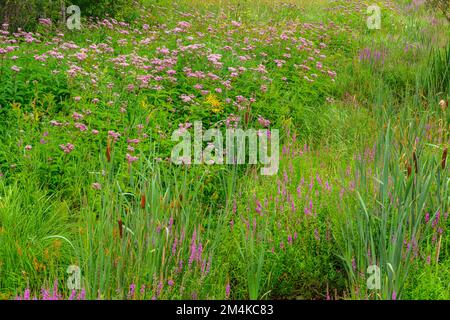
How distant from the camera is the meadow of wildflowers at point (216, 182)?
10.4ft

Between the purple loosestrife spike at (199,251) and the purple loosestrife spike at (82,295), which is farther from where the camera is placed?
the purple loosestrife spike at (199,251)

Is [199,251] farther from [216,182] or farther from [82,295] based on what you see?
[216,182]

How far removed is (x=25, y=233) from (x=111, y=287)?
1191 mm

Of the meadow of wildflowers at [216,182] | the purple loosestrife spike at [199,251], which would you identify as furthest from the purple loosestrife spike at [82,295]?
the purple loosestrife spike at [199,251]

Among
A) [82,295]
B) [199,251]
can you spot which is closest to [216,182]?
[199,251]

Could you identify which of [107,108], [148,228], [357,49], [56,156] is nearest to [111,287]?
[148,228]

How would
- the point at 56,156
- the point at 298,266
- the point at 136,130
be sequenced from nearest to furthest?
1. the point at 298,266
2. the point at 56,156
3. the point at 136,130

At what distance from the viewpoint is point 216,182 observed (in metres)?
5.08

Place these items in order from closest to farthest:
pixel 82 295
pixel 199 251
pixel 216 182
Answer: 1. pixel 82 295
2. pixel 199 251
3. pixel 216 182

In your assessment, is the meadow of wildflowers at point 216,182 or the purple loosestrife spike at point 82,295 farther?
the meadow of wildflowers at point 216,182

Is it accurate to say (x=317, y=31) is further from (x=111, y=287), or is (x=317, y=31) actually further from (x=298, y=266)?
(x=111, y=287)

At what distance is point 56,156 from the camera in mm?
4898

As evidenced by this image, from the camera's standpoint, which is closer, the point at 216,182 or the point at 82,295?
the point at 82,295

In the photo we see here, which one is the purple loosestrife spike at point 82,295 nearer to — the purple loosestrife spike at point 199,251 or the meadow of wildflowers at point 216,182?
the meadow of wildflowers at point 216,182
